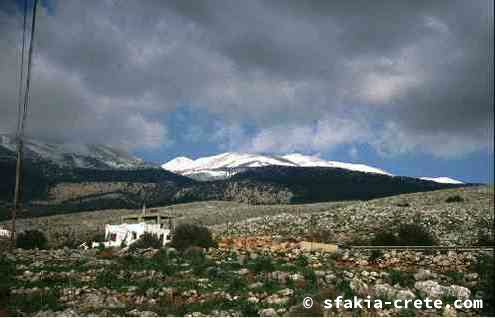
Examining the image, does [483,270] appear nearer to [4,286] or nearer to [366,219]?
[4,286]

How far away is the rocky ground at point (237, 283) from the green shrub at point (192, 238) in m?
11.1

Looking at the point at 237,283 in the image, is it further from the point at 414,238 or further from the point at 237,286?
the point at 414,238

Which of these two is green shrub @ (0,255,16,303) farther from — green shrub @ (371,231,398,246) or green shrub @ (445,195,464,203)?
green shrub @ (445,195,464,203)

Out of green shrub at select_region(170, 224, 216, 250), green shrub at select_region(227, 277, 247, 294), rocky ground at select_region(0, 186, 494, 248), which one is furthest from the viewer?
rocky ground at select_region(0, 186, 494, 248)

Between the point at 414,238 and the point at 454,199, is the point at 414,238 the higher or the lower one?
the lower one

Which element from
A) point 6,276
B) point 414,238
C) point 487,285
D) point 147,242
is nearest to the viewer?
point 487,285

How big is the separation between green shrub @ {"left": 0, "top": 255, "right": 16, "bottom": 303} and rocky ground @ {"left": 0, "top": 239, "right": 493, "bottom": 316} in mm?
373

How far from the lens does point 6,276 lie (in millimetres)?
21438

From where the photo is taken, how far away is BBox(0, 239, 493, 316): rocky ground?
15.3m

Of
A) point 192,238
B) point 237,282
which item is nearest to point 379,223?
point 192,238

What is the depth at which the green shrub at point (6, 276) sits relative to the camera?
Answer: 17359mm

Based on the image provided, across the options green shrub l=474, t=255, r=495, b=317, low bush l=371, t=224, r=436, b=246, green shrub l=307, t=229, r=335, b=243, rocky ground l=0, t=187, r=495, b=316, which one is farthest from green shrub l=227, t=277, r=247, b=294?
green shrub l=307, t=229, r=335, b=243

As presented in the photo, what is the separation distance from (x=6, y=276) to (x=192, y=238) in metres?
19.5

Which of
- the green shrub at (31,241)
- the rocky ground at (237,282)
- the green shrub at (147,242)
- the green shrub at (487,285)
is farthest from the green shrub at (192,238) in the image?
the green shrub at (487,285)
